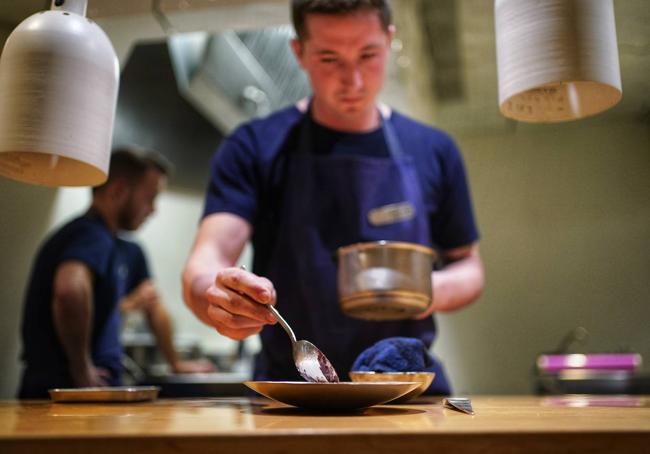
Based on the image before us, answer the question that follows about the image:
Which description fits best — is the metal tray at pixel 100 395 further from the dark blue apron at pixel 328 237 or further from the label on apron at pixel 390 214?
the label on apron at pixel 390 214

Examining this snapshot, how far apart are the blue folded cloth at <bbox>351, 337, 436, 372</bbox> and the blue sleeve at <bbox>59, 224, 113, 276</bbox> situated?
53.5 inches

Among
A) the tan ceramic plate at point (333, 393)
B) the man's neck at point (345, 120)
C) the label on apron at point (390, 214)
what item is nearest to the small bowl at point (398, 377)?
the tan ceramic plate at point (333, 393)

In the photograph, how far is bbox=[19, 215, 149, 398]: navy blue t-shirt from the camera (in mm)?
2010

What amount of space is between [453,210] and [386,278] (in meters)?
0.49

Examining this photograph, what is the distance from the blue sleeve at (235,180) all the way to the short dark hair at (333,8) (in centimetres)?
30

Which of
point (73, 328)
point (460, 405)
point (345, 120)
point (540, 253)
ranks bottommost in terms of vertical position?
point (460, 405)

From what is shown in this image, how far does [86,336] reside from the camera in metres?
2.04

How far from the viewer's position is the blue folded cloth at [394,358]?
0.99 metres

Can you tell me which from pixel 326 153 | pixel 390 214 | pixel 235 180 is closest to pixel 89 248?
pixel 235 180

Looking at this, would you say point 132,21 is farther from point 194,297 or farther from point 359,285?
point 359,285

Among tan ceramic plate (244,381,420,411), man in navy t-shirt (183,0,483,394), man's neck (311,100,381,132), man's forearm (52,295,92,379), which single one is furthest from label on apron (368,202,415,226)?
man's forearm (52,295,92,379)

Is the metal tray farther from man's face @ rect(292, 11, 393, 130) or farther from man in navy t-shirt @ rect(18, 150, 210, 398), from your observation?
man in navy t-shirt @ rect(18, 150, 210, 398)

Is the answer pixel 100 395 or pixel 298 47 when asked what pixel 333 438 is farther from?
pixel 298 47

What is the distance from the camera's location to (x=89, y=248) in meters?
2.11
